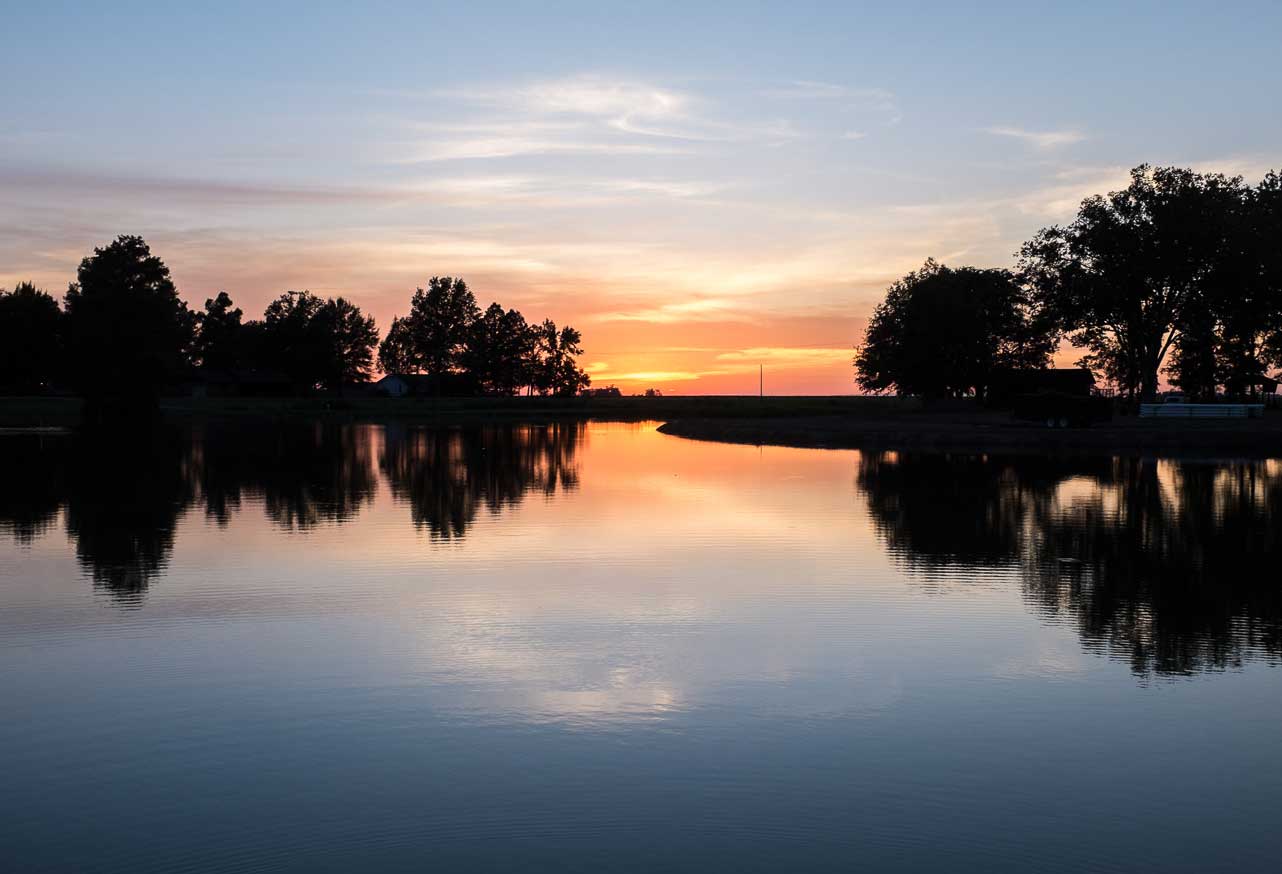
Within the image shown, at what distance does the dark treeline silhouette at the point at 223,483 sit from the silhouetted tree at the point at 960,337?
59.7 m

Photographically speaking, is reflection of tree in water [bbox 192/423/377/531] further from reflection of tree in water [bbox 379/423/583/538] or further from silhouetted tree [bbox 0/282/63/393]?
silhouetted tree [bbox 0/282/63/393]

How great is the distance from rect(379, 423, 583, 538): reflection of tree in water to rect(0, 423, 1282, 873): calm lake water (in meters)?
3.02

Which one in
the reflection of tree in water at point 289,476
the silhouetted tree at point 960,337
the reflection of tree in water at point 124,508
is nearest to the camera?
the reflection of tree in water at point 124,508

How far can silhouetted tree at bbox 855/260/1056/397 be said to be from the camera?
410 feet

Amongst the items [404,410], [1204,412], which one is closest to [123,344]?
[404,410]

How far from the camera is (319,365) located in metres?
180

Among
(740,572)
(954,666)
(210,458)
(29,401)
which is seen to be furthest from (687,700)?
(29,401)

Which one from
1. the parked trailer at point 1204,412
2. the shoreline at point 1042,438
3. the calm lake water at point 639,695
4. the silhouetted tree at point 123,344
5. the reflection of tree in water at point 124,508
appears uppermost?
the silhouetted tree at point 123,344

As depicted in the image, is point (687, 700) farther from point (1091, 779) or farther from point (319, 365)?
point (319, 365)

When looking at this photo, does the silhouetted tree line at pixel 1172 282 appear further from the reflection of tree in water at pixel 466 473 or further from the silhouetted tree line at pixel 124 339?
the silhouetted tree line at pixel 124 339

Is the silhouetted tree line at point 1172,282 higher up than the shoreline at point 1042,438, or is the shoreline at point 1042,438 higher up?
the silhouetted tree line at point 1172,282

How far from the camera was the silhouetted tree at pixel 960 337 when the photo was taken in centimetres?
12488

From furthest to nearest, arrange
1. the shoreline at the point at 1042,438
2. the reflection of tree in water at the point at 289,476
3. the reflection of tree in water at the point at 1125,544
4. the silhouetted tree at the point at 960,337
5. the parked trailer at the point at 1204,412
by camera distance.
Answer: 1. the silhouetted tree at the point at 960,337
2. the parked trailer at the point at 1204,412
3. the shoreline at the point at 1042,438
4. the reflection of tree in water at the point at 289,476
5. the reflection of tree in water at the point at 1125,544

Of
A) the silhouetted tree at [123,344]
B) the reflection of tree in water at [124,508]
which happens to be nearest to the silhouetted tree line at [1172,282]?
the reflection of tree in water at [124,508]
